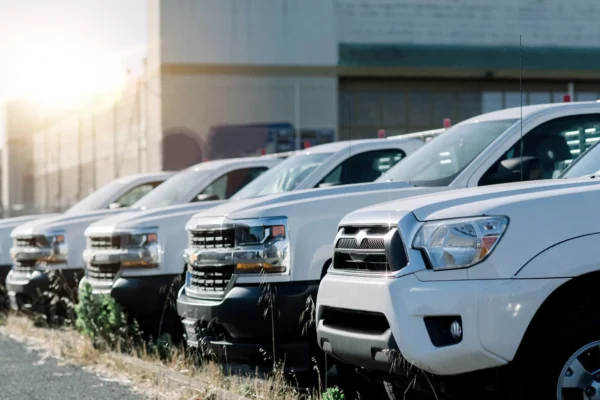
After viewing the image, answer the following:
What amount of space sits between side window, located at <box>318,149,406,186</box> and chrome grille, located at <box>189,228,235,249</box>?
6.02ft

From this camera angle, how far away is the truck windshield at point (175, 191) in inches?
484

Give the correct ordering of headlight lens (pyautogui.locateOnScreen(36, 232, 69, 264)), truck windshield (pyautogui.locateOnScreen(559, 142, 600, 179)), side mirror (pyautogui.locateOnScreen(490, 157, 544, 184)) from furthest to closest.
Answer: headlight lens (pyautogui.locateOnScreen(36, 232, 69, 264))
side mirror (pyautogui.locateOnScreen(490, 157, 544, 184))
truck windshield (pyautogui.locateOnScreen(559, 142, 600, 179))

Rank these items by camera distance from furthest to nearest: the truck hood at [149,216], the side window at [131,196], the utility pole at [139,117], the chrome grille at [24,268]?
the utility pole at [139,117], the side window at [131,196], the chrome grille at [24,268], the truck hood at [149,216]

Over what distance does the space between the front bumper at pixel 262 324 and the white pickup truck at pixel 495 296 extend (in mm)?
1866

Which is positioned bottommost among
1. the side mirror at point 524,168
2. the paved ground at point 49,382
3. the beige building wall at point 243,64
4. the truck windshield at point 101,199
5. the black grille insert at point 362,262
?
the paved ground at point 49,382

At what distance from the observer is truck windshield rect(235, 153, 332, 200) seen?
401 inches

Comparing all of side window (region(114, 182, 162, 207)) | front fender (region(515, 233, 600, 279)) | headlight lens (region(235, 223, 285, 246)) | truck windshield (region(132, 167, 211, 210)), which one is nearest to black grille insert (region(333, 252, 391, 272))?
front fender (region(515, 233, 600, 279))

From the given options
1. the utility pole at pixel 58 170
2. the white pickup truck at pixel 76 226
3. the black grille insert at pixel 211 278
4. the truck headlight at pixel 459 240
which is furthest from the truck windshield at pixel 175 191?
the utility pole at pixel 58 170

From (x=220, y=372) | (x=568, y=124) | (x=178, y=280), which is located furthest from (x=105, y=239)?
(x=568, y=124)

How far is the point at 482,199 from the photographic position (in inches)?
220

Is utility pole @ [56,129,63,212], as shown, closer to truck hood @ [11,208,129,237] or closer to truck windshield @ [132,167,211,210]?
truck hood @ [11,208,129,237]

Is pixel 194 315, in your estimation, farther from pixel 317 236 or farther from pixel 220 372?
pixel 317 236

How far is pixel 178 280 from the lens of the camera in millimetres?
9781

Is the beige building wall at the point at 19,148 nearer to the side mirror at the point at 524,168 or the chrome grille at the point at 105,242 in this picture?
the chrome grille at the point at 105,242
